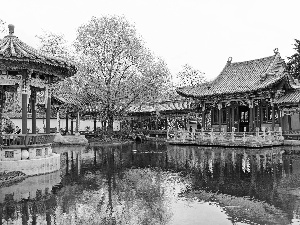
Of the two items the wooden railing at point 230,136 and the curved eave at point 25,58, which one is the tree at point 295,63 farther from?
the curved eave at point 25,58

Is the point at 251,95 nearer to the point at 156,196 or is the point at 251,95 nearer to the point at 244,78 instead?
the point at 244,78

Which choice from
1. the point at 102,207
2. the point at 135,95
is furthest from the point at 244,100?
the point at 102,207

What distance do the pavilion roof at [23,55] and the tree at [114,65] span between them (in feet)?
59.0

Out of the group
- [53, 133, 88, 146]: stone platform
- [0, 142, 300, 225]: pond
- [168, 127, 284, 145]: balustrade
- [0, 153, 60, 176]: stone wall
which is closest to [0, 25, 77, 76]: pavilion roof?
[0, 153, 60, 176]: stone wall

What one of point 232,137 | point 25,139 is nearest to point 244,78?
point 232,137

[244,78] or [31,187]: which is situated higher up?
[244,78]

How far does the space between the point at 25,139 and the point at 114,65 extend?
21484 millimetres

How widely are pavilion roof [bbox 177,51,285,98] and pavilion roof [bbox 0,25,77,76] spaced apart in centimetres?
2029

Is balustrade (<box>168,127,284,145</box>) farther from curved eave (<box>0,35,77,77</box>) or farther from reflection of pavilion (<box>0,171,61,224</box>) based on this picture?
reflection of pavilion (<box>0,171,61,224</box>)

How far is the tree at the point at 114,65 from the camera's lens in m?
33.0

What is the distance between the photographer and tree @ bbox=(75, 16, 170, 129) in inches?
1298

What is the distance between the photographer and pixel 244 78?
34.1 m

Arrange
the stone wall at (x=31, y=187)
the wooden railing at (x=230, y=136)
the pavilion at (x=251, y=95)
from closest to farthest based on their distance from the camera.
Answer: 1. the stone wall at (x=31, y=187)
2. the wooden railing at (x=230, y=136)
3. the pavilion at (x=251, y=95)

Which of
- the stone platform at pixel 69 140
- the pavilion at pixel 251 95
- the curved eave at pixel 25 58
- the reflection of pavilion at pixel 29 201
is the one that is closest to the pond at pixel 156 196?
the reflection of pavilion at pixel 29 201
